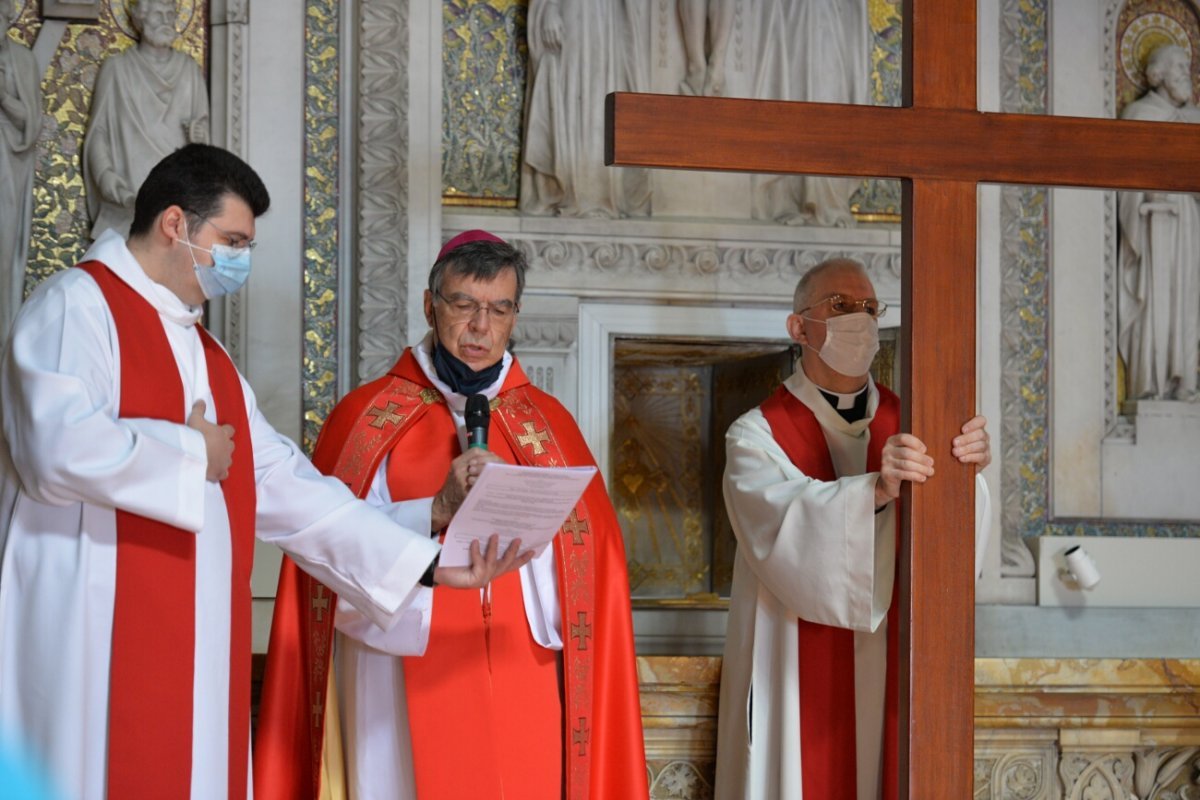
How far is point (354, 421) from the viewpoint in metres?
3.79

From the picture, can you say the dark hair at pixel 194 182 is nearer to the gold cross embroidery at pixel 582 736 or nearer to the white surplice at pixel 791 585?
the gold cross embroidery at pixel 582 736

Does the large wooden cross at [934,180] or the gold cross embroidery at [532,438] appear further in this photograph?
the gold cross embroidery at [532,438]

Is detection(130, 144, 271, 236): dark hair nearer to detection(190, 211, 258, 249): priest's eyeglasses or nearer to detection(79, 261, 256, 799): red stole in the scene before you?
detection(190, 211, 258, 249): priest's eyeglasses

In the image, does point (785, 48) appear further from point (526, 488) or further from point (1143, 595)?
point (526, 488)

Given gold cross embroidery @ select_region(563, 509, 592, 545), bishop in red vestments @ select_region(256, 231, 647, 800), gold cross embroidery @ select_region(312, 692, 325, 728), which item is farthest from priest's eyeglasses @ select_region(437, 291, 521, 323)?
gold cross embroidery @ select_region(312, 692, 325, 728)

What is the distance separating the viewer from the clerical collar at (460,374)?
12.3 ft

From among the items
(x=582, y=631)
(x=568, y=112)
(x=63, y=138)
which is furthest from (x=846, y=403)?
(x=63, y=138)

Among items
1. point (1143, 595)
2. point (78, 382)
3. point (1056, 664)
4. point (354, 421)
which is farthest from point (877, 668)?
point (1143, 595)

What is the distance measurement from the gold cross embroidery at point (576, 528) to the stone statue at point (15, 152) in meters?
3.05

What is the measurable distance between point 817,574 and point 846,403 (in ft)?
2.13

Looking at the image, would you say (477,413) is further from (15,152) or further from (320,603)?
(15,152)

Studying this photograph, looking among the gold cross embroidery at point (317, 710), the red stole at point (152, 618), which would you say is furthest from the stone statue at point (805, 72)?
the red stole at point (152, 618)

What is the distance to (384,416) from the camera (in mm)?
3773

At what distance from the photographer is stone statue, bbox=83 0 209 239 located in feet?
19.5
